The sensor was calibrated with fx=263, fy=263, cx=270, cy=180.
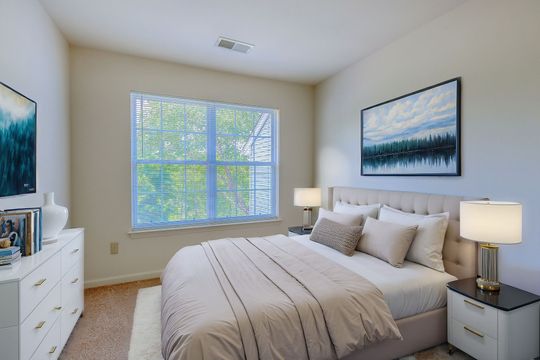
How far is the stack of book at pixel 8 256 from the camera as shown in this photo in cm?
138

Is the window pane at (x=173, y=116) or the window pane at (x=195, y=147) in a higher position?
the window pane at (x=173, y=116)

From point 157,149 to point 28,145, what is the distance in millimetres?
1442

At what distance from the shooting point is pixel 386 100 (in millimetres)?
2934

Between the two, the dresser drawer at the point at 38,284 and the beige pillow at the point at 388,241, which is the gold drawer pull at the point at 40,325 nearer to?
the dresser drawer at the point at 38,284

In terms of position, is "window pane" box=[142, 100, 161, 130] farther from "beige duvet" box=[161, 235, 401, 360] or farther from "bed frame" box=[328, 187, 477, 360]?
"bed frame" box=[328, 187, 477, 360]

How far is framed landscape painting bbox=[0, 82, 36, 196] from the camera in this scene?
1660 mm

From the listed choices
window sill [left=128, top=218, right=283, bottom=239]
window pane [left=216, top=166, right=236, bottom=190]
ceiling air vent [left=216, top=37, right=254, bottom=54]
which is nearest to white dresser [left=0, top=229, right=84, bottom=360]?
window sill [left=128, top=218, right=283, bottom=239]

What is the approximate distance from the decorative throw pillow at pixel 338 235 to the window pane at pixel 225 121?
74.7 inches

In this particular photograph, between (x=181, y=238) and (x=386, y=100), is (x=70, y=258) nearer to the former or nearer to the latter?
(x=181, y=238)

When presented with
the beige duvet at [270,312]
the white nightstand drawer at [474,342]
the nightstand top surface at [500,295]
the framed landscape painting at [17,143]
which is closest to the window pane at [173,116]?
the framed landscape painting at [17,143]

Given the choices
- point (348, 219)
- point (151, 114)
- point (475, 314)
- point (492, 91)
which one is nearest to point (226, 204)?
point (151, 114)

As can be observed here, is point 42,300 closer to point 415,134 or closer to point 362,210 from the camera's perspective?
point 362,210

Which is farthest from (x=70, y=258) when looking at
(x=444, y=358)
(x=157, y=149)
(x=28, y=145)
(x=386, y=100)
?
(x=386, y=100)

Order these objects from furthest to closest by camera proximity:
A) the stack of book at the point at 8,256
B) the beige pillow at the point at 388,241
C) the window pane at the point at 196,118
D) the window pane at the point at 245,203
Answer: the window pane at the point at 245,203
the window pane at the point at 196,118
the beige pillow at the point at 388,241
the stack of book at the point at 8,256
